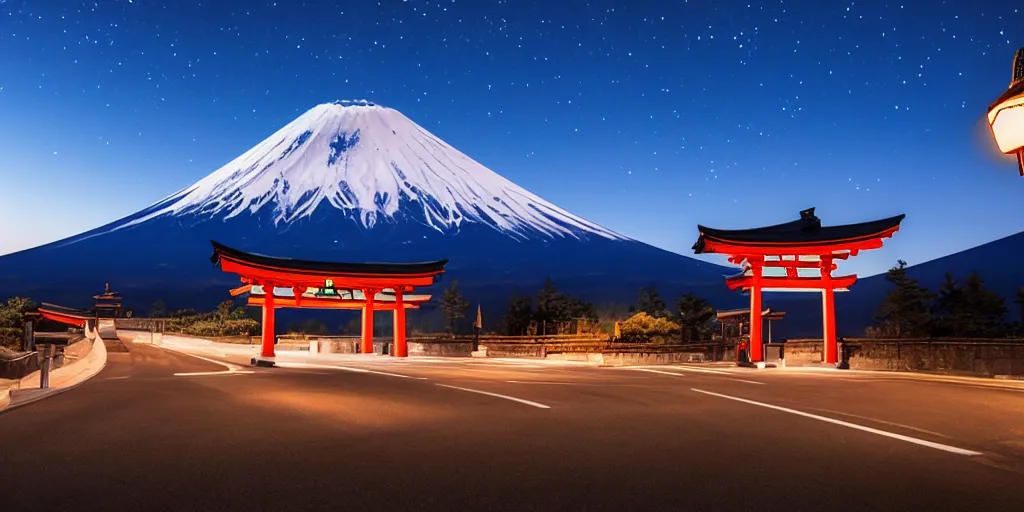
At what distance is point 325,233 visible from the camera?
164m

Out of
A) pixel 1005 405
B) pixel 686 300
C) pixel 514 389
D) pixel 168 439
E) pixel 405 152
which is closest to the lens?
pixel 168 439

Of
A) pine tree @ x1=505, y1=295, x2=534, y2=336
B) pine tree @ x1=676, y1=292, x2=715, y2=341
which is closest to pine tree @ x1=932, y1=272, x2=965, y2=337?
pine tree @ x1=676, y1=292, x2=715, y2=341

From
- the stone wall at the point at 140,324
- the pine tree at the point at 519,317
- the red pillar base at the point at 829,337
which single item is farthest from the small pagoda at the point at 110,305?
the red pillar base at the point at 829,337

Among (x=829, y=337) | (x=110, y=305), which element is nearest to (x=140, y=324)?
(x=110, y=305)

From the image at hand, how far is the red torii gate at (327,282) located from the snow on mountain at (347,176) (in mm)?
109843

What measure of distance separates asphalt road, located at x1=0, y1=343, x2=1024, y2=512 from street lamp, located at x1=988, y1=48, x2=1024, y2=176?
8.70 feet

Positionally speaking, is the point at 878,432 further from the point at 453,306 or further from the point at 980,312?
the point at 453,306

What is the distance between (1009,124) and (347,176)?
17440 cm

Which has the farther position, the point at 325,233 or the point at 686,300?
the point at 325,233

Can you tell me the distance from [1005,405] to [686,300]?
104 ft

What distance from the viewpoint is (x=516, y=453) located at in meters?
5.81

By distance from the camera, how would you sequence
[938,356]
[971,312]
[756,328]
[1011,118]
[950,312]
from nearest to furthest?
[1011,118]
[938,356]
[756,328]
[971,312]
[950,312]

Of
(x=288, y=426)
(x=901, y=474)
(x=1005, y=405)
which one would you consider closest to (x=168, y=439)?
(x=288, y=426)

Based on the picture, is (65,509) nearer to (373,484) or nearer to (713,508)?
(373,484)
